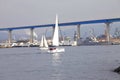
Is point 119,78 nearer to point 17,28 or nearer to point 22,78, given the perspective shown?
point 22,78

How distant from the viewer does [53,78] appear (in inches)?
1270

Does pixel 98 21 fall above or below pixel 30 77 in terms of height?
above

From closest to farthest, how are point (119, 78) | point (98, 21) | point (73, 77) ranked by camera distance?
point (119, 78) < point (73, 77) < point (98, 21)

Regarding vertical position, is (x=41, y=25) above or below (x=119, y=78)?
above

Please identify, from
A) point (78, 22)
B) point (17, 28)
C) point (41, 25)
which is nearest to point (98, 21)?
point (78, 22)

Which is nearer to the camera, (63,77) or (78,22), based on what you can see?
(63,77)

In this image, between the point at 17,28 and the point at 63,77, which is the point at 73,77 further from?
the point at 17,28

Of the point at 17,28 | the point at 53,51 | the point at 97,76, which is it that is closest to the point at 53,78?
the point at 97,76

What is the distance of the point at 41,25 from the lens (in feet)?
576

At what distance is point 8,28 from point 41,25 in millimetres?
20000

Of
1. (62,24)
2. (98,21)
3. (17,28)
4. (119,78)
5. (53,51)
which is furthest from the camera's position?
(17,28)

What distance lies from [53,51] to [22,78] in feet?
172

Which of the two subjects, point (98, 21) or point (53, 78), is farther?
point (98, 21)

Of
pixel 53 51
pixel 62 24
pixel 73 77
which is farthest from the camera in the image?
pixel 62 24
